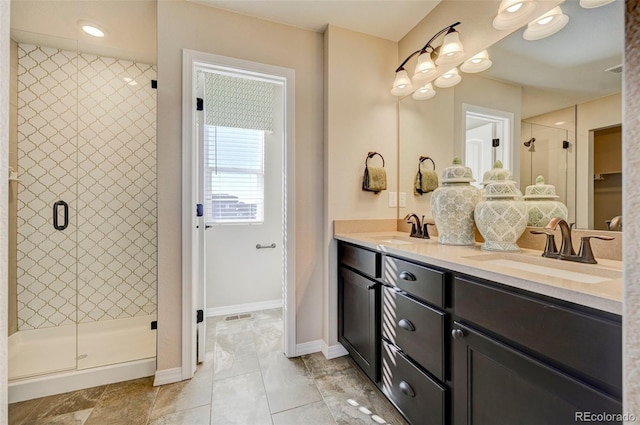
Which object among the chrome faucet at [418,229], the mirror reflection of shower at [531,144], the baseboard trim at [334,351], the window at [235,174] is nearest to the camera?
the mirror reflection of shower at [531,144]

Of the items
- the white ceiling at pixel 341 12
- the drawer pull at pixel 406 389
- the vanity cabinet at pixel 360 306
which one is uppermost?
the white ceiling at pixel 341 12

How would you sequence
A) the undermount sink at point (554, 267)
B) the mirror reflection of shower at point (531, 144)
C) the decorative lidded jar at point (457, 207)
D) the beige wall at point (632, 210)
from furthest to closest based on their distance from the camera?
the decorative lidded jar at point (457, 207)
the mirror reflection of shower at point (531, 144)
the undermount sink at point (554, 267)
the beige wall at point (632, 210)

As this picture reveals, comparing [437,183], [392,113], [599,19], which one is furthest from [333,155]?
[599,19]

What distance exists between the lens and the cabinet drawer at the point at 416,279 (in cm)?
110

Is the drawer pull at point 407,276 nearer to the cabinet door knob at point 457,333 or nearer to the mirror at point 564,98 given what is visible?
the cabinet door knob at point 457,333

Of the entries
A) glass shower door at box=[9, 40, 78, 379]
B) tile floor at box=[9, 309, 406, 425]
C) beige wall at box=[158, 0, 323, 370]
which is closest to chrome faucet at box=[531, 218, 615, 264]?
tile floor at box=[9, 309, 406, 425]

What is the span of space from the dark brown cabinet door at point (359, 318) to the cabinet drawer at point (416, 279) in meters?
0.17

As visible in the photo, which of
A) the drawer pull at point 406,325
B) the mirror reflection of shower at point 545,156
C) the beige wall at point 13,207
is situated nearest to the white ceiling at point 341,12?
the mirror reflection of shower at point 545,156

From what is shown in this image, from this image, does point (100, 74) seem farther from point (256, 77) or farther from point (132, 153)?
point (256, 77)

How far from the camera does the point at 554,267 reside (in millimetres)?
1084

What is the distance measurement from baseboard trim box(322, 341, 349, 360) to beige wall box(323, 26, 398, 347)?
1.3 inches

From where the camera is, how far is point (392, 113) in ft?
7.19

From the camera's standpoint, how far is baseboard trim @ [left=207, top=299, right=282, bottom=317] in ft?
9.16

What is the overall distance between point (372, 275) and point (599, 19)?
1516 mm
